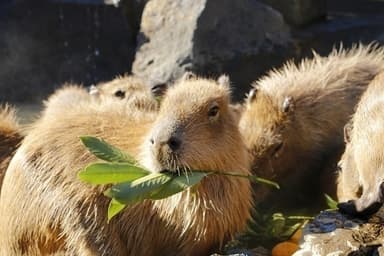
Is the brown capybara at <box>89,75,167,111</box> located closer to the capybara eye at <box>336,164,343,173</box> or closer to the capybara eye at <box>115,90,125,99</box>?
the capybara eye at <box>115,90,125,99</box>

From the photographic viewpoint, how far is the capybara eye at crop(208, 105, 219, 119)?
4.71 metres

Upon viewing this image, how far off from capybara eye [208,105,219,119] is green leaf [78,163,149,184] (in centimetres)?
43

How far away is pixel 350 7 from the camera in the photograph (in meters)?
10.3

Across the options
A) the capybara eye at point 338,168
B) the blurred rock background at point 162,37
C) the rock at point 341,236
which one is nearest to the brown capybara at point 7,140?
the blurred rock background at point 162,37

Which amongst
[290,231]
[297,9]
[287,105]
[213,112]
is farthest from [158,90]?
[297,9]

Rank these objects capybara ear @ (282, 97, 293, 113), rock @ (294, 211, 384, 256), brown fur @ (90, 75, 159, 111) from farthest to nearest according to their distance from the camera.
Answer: capybara ear @ (282, 97, 293, 113) → brown fur @ (90, 75, 159, 111) → rock @ (294, 211, 384, 256)

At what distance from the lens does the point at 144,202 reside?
15.8 feet

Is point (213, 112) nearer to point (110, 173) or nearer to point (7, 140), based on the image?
point (110, 173)

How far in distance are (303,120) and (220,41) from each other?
6.57 ft

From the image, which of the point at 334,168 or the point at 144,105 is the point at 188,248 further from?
the point at 334,168

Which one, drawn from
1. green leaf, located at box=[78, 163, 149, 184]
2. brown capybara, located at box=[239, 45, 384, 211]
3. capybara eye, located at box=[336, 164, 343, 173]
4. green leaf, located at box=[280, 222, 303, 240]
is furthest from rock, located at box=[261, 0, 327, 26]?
green leaf, located at box=[78, 163, 149, 184]

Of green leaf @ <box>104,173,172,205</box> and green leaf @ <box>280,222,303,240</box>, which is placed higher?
green leaf @ <box>104,173,172,205</box>

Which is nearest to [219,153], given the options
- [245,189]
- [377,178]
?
[245,189]

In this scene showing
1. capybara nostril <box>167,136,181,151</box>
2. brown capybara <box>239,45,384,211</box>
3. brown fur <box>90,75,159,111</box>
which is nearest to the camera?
capybara nostril <box>167,136,181,151</box>
